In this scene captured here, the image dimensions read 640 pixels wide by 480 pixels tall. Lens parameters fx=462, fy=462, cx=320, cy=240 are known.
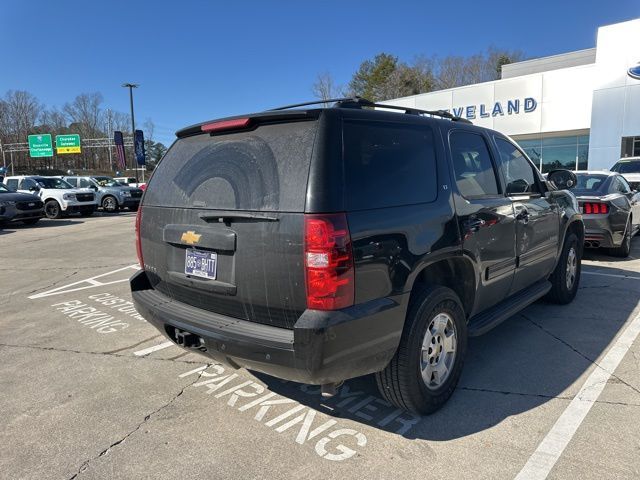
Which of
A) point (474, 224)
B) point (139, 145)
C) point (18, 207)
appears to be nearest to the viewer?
point (474, 224)

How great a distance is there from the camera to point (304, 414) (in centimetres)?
311

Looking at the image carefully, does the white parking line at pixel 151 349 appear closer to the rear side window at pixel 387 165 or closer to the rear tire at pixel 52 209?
the rear side window at pixel 387 165

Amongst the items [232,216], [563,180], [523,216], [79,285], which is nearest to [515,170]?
[523,216]

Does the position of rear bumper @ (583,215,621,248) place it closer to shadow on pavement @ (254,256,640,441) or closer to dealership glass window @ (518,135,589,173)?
shadow on pavement @ (254,256,640,441)

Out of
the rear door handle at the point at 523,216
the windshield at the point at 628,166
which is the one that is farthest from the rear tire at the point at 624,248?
the windshield at the point at 628,166

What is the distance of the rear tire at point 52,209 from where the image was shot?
19188mm

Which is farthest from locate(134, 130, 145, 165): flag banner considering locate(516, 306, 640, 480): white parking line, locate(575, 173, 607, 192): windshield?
locate(516, 306, 640, 480): white parking line

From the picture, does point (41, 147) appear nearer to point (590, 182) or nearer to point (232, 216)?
point (590, 182)

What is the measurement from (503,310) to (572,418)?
1.03 meters

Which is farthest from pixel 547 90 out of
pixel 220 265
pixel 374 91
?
pixel 374 91

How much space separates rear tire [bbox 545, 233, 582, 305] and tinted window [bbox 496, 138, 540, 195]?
1.06m

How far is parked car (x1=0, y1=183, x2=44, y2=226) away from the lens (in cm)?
1528

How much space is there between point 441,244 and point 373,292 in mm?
719

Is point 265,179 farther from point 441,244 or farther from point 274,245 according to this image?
point 441,244
